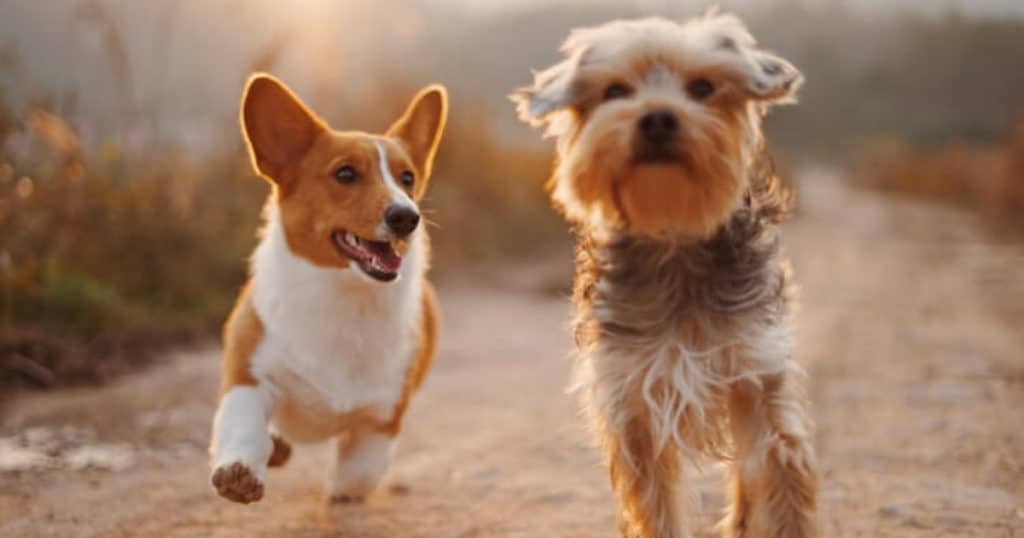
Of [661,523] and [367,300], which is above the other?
[367,300]

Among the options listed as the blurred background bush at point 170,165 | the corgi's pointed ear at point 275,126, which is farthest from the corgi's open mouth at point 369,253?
the blurred background bush at point 170,165

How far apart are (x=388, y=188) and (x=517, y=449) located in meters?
2.26

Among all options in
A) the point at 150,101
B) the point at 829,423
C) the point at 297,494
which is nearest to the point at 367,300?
the point at 297,494

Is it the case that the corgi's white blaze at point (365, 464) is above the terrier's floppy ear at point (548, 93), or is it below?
below

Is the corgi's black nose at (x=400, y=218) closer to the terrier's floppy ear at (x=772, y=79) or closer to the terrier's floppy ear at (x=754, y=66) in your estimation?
the terrier's floppy ear at (x=754, y=66)

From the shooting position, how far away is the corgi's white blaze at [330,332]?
15.9ft

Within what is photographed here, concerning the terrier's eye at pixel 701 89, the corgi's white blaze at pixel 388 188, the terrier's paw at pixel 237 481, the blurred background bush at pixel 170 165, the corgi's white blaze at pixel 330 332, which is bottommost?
the terrier's paw at pixel 237 481

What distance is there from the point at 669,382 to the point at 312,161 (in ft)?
6.57

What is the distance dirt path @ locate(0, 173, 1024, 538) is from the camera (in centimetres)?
488

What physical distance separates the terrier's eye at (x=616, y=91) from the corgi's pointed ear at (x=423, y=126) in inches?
70.2

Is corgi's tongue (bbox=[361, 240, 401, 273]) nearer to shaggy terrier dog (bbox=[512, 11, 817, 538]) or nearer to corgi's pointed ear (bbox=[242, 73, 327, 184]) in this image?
corgi's pointed ear (bbox=[242, 73, 327, 184])

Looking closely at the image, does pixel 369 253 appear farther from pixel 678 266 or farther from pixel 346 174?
pixel 678 266

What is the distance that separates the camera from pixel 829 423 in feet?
22.3

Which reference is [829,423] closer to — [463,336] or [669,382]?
[669,382]
